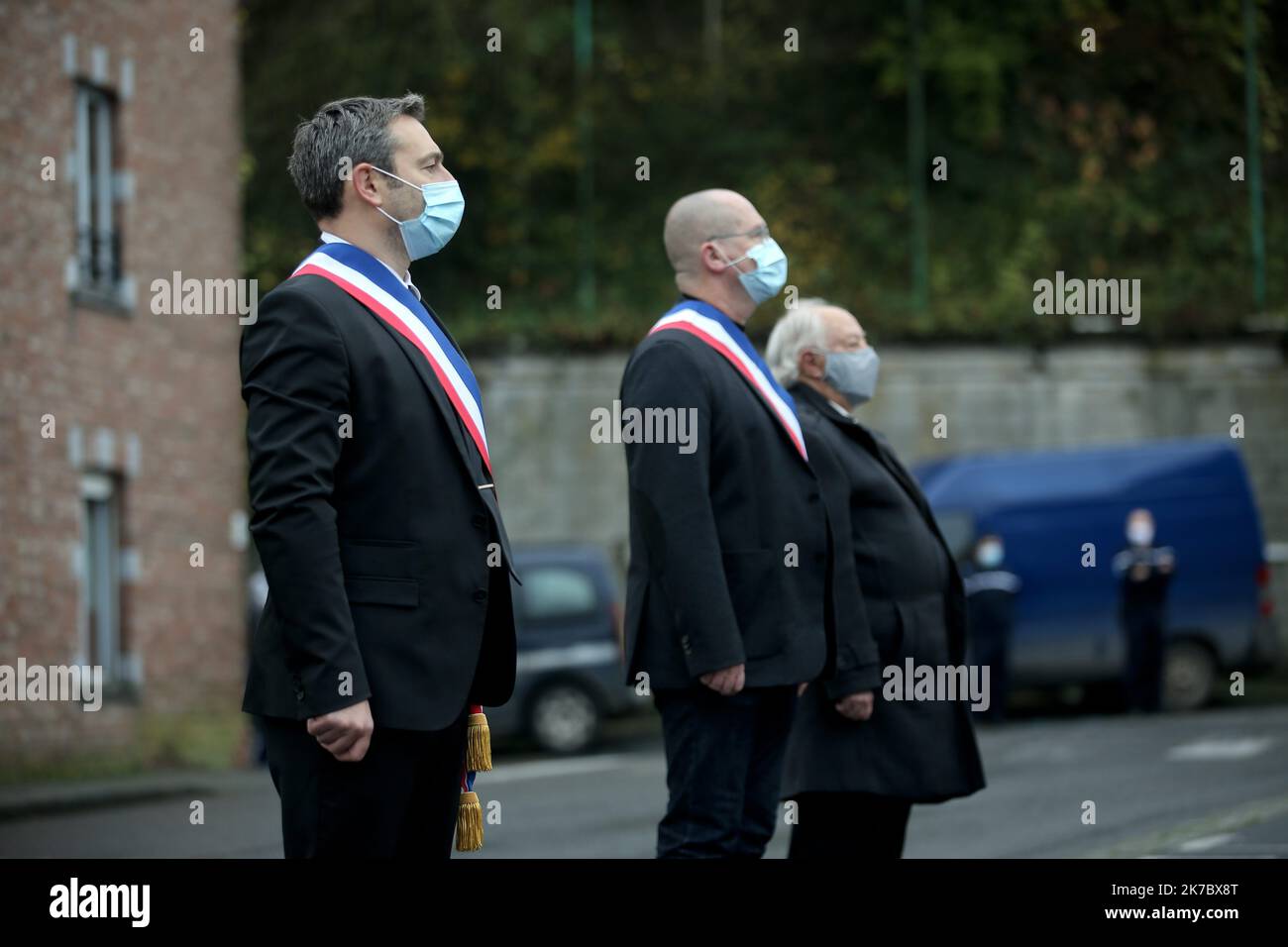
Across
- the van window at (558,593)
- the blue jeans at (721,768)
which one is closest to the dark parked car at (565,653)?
the van window at (558,593)

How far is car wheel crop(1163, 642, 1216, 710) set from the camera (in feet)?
65.3

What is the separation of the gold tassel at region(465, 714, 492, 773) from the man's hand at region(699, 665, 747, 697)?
110 centimetres

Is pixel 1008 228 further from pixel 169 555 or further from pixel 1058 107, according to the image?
pixel 169 555

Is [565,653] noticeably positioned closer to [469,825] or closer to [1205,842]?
[1205,842]

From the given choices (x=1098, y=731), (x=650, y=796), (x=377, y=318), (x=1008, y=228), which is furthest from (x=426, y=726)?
(x=1008, y=228)

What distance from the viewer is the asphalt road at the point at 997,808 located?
32.9ft

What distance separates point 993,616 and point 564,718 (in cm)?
407

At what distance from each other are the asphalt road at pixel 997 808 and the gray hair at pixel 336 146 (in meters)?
5.41

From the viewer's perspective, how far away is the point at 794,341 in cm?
710

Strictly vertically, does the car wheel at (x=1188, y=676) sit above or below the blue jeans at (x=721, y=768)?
below

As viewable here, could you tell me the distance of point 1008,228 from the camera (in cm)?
2811
